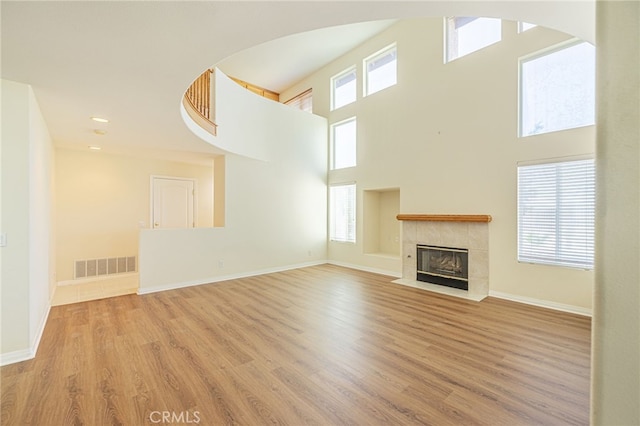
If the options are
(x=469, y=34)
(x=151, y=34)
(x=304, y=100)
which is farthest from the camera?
(x=304, y=100)

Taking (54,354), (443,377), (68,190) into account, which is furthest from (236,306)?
(68,190)

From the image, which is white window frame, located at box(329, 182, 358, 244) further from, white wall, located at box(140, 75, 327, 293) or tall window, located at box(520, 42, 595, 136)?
tall window, located at box(520, 42, 595, 136)

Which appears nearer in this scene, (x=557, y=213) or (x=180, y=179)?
(x=557, y=213)

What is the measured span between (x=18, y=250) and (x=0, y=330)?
730 millimetres

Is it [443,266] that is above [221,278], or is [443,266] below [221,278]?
above

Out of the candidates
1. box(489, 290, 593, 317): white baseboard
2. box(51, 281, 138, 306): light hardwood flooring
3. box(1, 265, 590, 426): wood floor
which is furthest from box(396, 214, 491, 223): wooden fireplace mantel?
box(51, 281, 138, 306): light hardwood flooring

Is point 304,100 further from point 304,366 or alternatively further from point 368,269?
point 304,366

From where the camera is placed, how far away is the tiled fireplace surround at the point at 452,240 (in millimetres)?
4508

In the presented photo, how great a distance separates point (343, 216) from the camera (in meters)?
7.05

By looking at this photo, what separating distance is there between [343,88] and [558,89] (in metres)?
4.64

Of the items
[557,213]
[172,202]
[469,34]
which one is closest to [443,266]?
[557,213]

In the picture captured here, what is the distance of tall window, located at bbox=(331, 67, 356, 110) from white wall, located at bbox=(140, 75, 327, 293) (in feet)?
2.31

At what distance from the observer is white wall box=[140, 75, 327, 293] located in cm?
500

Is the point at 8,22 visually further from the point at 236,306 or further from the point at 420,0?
the point at 236,306
